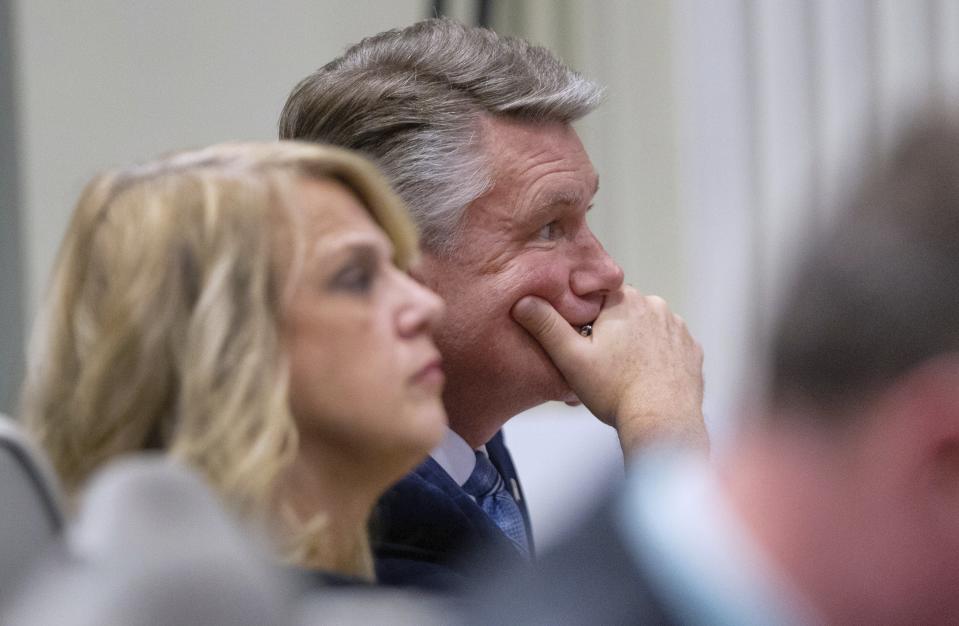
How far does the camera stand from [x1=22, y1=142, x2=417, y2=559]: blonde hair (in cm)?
97

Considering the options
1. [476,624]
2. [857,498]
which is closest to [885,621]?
[857,498]

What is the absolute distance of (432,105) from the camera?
1815mm

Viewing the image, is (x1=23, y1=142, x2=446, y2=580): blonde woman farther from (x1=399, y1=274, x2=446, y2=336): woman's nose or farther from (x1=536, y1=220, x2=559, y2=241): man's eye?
(x1=536, y1=220, x2=559, y2=241): man's eye

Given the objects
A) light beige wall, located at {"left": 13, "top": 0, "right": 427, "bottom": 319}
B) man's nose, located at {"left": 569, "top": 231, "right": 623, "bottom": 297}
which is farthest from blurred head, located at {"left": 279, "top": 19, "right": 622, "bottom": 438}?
light beige wall, located at {"left": 13, "top": 0, "right": 427, "bottom": 319}

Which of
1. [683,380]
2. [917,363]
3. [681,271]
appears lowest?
[681,271]

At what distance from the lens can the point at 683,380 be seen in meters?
1.79

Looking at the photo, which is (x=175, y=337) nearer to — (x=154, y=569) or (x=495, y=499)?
(x=154, y=569)

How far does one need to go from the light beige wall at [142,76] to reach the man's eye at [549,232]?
5.30ft

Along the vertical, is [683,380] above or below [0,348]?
above

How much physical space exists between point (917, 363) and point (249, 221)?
1.67 feet

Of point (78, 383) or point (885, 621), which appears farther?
point (78, 383)

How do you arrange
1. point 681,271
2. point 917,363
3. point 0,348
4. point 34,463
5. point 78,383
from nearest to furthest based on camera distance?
1. point 917,363
2. point 34,463
3. point 78,383
4. point 0,348
5. point 681,271

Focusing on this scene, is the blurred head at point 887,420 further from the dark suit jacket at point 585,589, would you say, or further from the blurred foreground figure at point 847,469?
the dark suit jacket at point 585,589

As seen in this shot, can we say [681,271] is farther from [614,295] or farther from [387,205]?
[387,205]
